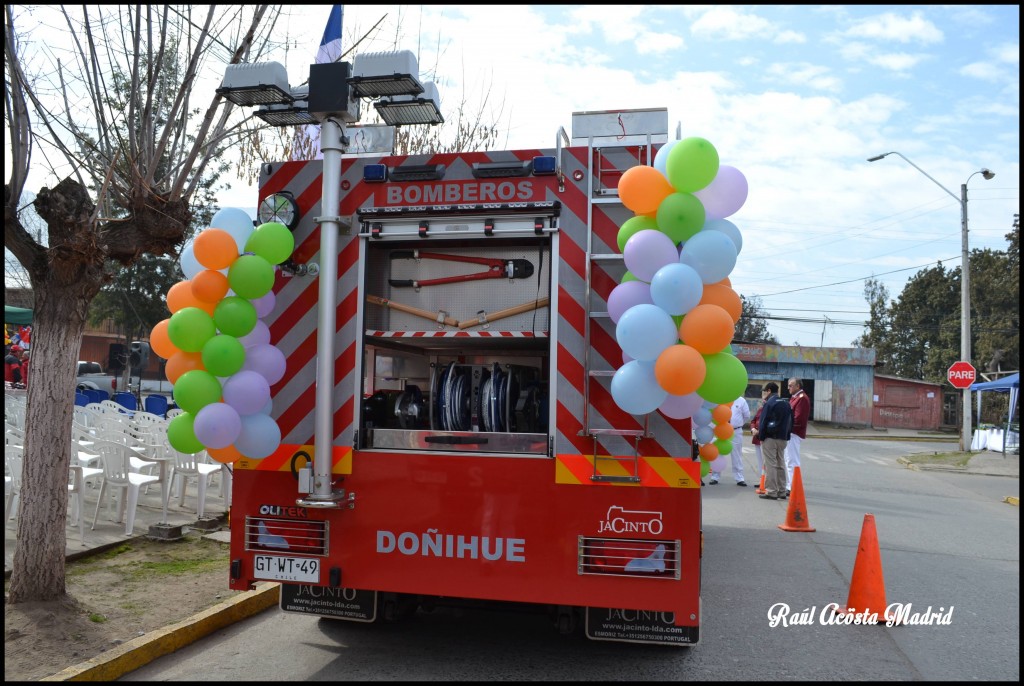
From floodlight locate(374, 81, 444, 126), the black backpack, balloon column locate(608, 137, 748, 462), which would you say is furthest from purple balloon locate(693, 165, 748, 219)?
the black backpack

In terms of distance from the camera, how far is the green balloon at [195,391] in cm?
445

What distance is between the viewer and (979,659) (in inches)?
205

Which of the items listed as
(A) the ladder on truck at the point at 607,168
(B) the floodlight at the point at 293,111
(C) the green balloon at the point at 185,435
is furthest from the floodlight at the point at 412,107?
(C) the green balloon at the point at 185,435

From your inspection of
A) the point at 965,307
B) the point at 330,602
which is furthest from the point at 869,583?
the point at 965,307

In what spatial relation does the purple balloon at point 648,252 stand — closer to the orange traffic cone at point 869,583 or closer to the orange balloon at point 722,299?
the orange balloon at point 722,299

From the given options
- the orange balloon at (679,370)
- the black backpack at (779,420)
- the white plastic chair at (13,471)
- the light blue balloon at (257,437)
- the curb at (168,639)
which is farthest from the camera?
the black backpack at (779,420)

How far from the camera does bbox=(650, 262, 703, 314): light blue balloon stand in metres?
3.94

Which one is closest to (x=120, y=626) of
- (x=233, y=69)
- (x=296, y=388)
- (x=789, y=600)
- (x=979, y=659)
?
(x=296, y=388)

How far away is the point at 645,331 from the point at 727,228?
104 centimetres

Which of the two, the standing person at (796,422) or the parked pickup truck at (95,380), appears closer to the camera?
the standing person at (796,422)

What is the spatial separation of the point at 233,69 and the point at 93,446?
5.84m

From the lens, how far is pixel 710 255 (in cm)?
408

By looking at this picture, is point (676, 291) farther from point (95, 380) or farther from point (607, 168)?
point (95, 380)

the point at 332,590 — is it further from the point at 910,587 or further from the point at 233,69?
the point at 910,587
